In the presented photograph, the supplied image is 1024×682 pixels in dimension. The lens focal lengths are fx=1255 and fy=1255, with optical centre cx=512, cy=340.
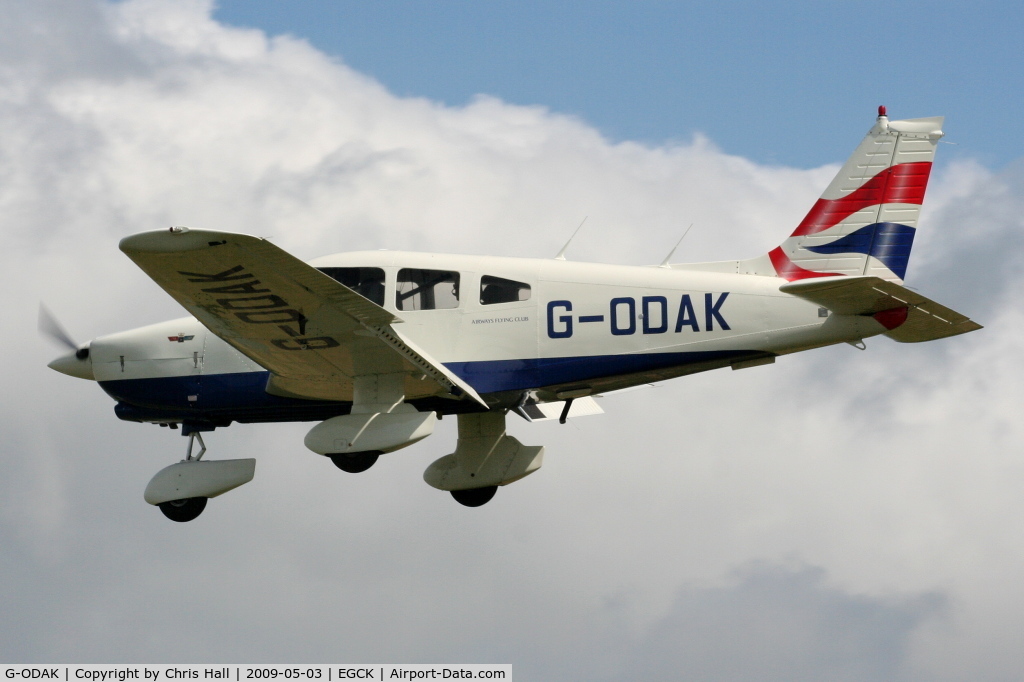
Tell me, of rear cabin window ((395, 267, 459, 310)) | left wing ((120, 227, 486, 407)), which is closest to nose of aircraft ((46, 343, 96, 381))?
left wing ((120, 227, 486, 407))

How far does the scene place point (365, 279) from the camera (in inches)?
550

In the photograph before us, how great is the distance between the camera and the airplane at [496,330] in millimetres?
12969

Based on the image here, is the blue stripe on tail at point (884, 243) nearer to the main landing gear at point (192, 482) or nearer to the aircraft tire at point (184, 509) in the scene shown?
the main landing gear at point (192, 482)

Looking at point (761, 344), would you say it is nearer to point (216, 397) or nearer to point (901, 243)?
point (901, 243)

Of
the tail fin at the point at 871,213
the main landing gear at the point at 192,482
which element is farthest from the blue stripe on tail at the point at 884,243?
the main landing gear at the point at 192,482

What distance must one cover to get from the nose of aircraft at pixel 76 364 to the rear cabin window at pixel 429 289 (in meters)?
4.25

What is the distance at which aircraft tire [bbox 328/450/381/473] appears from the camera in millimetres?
13320

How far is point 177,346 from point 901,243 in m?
8.53

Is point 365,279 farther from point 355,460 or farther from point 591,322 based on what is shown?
point 591,322

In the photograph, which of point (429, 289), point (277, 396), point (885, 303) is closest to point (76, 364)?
point (277, 396)

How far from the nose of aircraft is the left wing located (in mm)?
2759

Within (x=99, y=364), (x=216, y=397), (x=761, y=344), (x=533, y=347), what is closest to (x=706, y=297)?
(x=761, y=344)

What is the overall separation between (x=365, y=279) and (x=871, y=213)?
19.0 feet

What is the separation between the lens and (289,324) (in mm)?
12562
